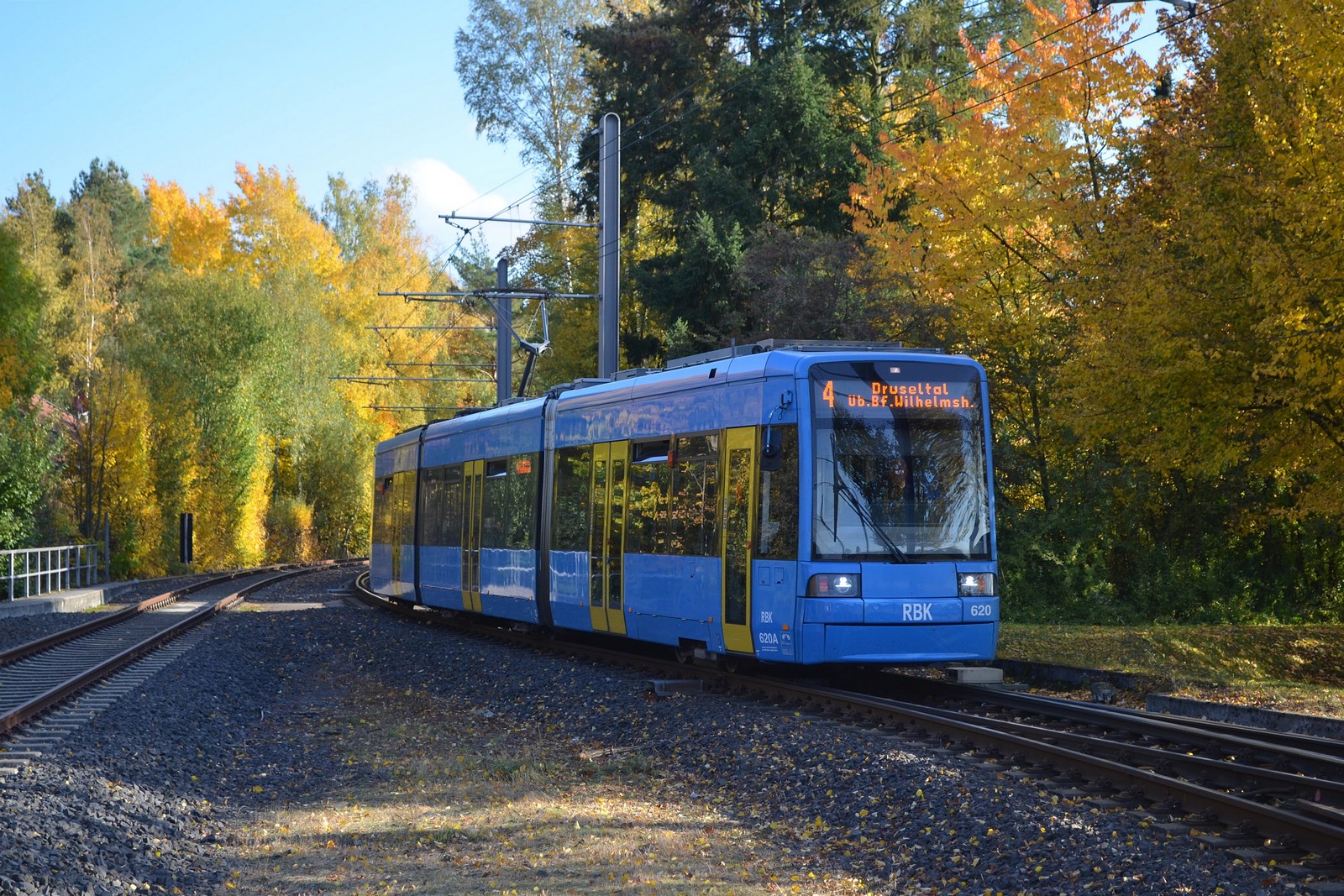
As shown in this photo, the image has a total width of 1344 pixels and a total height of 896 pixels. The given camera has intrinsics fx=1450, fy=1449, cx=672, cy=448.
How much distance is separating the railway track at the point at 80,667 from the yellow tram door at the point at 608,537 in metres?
5.13

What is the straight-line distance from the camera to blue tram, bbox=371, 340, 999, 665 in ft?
42.5

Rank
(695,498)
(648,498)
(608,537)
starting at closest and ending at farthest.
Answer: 1. (695,498)
2. (648,498)
3. (608,537)

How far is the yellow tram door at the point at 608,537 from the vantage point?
16.4 meters

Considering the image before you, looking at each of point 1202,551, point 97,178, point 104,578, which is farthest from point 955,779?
point 97,178

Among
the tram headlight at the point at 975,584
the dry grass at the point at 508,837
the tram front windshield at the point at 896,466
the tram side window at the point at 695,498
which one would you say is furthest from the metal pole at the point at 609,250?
the dry grass at the point at 508,837

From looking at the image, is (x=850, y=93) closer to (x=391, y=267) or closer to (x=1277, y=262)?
(x=1277, y=262)

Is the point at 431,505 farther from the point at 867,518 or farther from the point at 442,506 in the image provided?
the point at 867,518

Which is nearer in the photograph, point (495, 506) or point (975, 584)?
point (975, 584)

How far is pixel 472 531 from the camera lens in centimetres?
2200

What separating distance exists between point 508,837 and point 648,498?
7131 mm

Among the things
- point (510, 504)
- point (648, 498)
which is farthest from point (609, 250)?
point (648, 498)

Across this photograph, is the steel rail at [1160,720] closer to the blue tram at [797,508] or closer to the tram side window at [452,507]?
the blue tram at [797,508]

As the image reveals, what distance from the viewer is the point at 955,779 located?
9.22 m

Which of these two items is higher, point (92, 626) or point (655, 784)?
point (92, 626)
